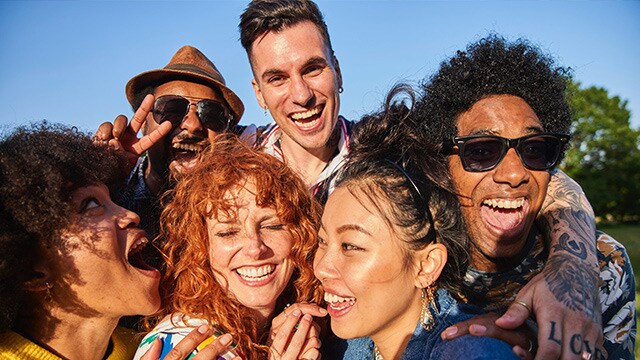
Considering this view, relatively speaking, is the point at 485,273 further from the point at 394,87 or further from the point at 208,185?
the point at 208,185

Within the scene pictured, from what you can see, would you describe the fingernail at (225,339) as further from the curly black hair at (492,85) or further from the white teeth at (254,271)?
the curly black hair at (492,85)

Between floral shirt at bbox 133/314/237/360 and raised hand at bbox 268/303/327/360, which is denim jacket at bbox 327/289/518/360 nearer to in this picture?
raised hand at bbox 268/303/327/360

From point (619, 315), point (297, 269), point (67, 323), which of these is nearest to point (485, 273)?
point (619, 315)

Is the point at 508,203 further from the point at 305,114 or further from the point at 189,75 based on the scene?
the point at 189,75

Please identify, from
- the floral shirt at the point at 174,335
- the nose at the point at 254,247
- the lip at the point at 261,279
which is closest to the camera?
the floral shirt at the point at 174,335

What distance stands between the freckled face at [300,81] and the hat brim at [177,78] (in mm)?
523

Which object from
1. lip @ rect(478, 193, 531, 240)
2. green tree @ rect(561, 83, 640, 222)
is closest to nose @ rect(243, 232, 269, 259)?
lip @ rect(478, 193, 531, 240)

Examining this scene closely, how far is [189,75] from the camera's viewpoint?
466cm

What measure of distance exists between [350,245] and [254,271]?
0.78 metres

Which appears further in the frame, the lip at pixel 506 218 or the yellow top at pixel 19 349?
the lip at pixel 506 218

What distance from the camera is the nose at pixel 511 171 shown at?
3078mm

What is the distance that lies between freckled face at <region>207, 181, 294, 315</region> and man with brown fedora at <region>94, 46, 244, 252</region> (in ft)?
2.91

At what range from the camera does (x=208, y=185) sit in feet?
10.7

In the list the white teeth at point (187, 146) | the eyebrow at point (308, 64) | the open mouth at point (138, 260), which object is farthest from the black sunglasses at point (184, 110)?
the open mouth at point (138, 260)
